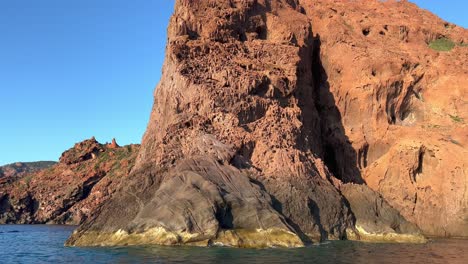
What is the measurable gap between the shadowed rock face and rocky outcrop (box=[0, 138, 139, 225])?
140 feet

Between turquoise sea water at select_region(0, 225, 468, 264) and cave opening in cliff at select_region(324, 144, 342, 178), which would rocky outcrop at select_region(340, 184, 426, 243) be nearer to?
turquoise sea water at select_region(0, 225, 468, 264)

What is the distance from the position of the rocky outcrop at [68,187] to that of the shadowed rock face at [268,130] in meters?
42.7

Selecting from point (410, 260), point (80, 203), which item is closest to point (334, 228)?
point (410, 260)

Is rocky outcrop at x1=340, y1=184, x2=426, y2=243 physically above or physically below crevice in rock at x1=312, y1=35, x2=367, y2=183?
below

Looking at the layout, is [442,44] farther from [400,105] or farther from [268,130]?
[268,130]

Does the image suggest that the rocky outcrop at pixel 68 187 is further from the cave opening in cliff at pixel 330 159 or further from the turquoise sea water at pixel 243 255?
the turquoise sea water at pixel 243 255

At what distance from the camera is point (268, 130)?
36.4 m

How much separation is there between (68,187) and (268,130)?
59.6m

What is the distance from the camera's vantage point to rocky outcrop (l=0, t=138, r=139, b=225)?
268 feet

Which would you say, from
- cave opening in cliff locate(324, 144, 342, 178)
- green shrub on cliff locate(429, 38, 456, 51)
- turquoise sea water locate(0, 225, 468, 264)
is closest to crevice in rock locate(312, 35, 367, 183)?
cave opening in cliff locate(324, 144, 342, 178)

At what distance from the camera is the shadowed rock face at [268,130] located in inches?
1084

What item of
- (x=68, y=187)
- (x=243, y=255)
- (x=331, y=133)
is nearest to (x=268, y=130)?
(x=331, y=133)

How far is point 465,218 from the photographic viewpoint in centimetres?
3922

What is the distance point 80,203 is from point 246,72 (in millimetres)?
53501
